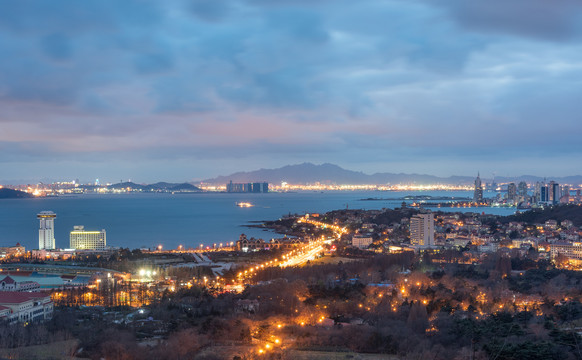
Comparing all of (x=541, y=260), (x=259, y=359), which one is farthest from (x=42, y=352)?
(x=541, y=260)

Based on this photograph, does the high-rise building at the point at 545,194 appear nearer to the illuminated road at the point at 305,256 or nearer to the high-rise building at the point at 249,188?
the illuminated road at the point at 305,256

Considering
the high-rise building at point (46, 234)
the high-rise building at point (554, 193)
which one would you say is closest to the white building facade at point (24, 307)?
the high-rise building at point (46, 234)

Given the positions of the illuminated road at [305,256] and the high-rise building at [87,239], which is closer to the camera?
the illuminated road at [305,256]

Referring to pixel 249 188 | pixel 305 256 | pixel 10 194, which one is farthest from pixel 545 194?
pixel 10 194

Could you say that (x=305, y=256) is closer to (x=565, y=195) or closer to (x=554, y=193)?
(x=554, y=193)

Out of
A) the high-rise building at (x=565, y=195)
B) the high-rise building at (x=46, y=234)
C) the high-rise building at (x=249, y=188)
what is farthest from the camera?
the high-rise building at (x=249, y=188)

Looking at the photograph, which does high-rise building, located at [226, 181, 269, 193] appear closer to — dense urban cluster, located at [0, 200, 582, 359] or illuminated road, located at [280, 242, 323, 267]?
illuminated road, located at [280, 242, 323, 267]

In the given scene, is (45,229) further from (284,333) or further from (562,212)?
(562,212)

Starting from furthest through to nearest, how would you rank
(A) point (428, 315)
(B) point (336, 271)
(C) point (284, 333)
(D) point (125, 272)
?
(D) point (125, 272)
(B) point (336, 271)
(A) point (428, 315)
(C) point (284, 333)
